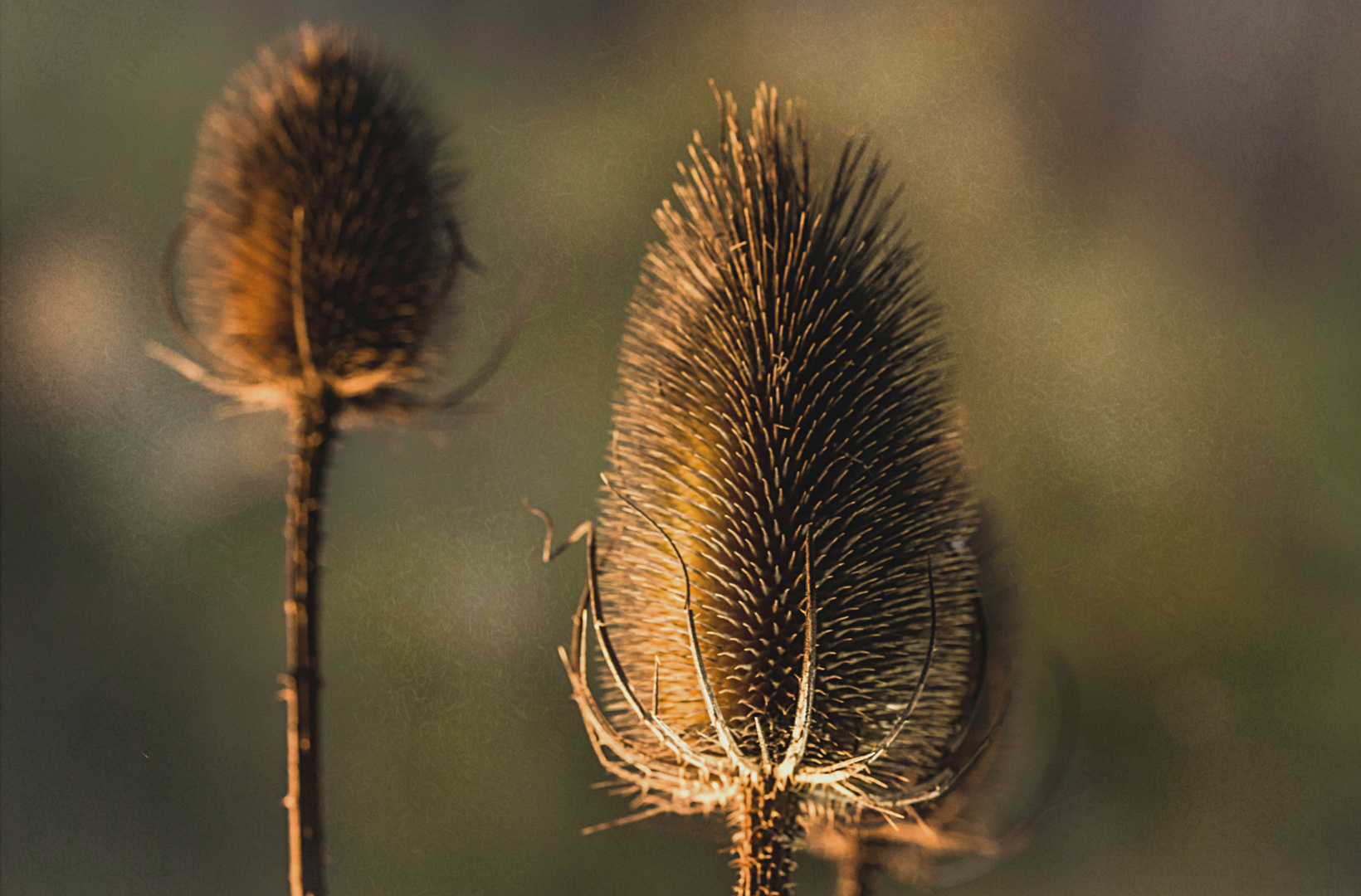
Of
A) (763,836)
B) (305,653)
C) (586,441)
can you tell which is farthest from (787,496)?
(586,441)

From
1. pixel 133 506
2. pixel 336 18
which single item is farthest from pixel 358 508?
pixel 336 18

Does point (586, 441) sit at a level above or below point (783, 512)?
above

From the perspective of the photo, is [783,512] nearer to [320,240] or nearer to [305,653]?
[305,653]

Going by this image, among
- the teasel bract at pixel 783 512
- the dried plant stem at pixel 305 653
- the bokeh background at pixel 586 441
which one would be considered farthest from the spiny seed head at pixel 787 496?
the bokeh background at pixel 586 441

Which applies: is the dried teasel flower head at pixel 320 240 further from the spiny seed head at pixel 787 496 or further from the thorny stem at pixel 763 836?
the thorny stem at pixel 763 836

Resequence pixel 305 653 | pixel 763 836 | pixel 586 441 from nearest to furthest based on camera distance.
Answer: pixel 763 836
pixel 305 653
pixel 586 441

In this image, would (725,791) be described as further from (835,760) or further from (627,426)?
(627,426)
